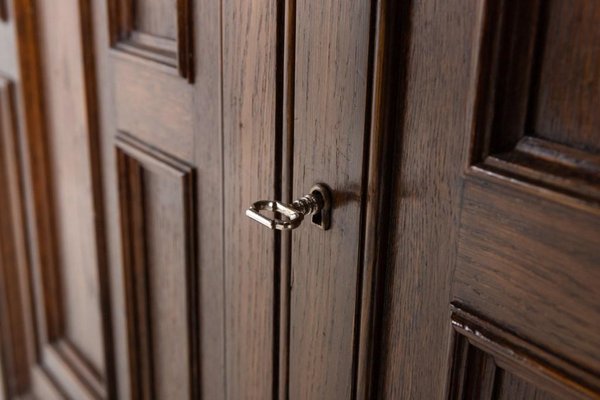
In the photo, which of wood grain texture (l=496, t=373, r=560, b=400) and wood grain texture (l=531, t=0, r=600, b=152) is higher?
wood grain texture (l=531, t=0, r=600, b=152)

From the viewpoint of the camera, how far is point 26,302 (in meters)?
1.32

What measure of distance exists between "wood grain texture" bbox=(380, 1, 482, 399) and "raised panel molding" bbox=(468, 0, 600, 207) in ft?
0.04

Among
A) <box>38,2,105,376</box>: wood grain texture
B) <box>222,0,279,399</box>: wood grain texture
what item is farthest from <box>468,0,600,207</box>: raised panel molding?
<box>38,2,105,376</box>: wood grain texture

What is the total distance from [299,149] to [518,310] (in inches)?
9.4

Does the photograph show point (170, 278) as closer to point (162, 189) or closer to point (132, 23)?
point (162, 189)

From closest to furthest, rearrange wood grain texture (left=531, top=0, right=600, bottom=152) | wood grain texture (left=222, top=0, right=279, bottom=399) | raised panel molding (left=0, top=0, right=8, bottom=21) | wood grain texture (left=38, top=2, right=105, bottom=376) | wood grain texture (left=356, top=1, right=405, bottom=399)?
wood grain texture (left=531, top=0, right=600, bottom=152) < wood grain texture (left=356, top=1, right=405, bottom=399) < wood grain texture (left=222, top=0, right=279, bottom=399) < wood grain texture (left=38, top=2, right=105, bottom=376) < raised panel molding (left=0, top=0, right=8, bottom=21)

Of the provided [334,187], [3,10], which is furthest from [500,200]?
[3,10]

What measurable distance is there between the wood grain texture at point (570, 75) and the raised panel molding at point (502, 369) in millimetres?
141

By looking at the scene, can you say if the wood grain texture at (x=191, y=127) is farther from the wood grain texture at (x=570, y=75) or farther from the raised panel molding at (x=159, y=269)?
the wood grain texture at (x=570, y=75)

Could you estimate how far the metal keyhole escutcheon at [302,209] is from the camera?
0.59 meters

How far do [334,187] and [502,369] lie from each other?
0.20 m

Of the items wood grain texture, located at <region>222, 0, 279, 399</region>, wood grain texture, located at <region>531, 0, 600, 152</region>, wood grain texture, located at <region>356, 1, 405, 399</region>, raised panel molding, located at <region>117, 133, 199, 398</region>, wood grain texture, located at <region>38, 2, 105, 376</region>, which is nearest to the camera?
wood grain texture, located at <region>531, 0, 600, 152</region>

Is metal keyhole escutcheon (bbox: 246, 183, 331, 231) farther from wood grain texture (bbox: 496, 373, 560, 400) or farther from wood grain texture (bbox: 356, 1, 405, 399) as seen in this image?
wood grain texture (bbox: 496, 373, 560, 400)

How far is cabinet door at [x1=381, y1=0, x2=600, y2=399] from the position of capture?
42 cm
